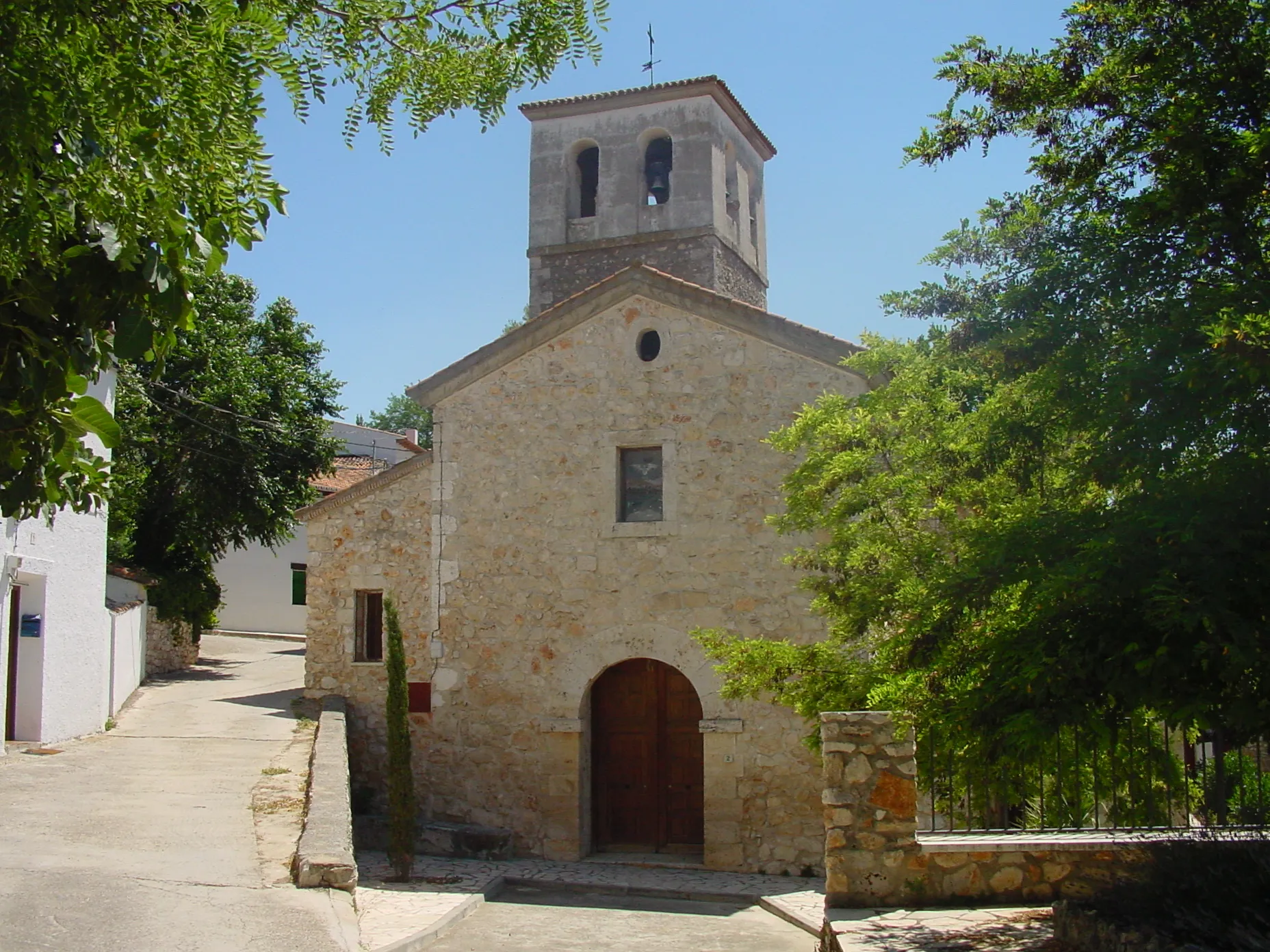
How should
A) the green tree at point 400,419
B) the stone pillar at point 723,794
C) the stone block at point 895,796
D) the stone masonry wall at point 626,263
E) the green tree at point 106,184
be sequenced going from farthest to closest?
the green tree at point 400,419 → the stone masonry wall at point 626,263 → the stone pillar at point 723,794 → the stone block at point 895,796 → the green tree at point 106,184

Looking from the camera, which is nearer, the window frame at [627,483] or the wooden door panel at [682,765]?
the wooden door panel at [682,765]

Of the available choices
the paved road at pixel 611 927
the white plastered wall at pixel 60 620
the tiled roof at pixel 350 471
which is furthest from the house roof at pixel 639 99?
the tiled roof at pixel 350 471

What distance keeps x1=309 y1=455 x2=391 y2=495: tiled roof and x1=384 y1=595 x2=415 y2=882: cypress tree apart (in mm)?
19587

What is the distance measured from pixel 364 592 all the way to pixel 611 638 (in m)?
3.82

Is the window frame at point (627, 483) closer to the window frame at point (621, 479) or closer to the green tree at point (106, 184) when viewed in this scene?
the window frame at point (621, 479)

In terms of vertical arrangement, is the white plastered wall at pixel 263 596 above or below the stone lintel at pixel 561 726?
above

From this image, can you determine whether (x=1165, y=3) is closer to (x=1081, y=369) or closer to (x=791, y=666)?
(x=1081, y=369)

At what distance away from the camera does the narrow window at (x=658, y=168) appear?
1934 cm

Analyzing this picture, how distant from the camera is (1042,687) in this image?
19.4 feet

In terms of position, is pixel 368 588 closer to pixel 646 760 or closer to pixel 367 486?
pixel 367 486

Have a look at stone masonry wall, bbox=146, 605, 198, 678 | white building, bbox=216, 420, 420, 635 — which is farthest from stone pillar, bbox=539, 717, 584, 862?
white building, bbox=216, 420, 420, 635

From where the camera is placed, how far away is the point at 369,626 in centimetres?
1620

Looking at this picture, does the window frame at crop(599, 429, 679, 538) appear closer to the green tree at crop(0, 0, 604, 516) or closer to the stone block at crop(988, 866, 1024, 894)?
the stone block at crop(988, 866, 1024, 894)

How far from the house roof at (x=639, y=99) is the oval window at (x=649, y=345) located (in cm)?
593
